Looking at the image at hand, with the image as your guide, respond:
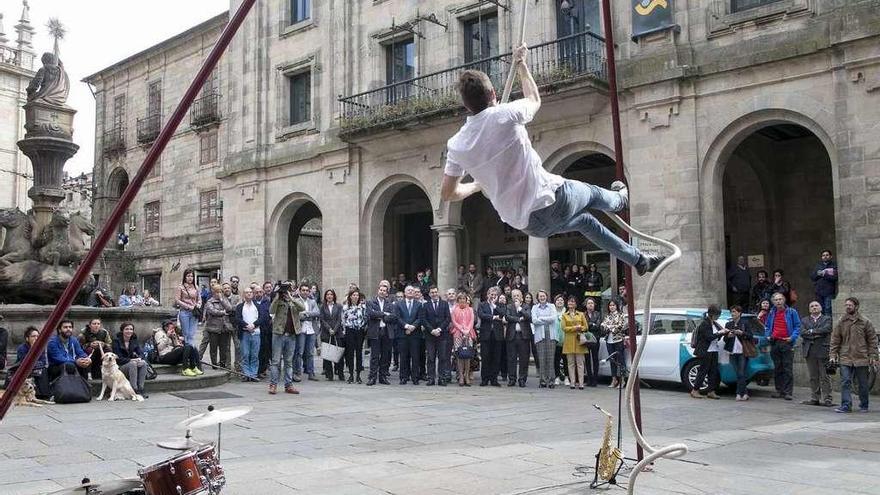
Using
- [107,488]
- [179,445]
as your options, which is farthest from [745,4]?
[107,488]

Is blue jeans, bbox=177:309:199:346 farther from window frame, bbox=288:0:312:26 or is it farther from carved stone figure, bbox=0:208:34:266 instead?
window frame, bbox=288:0:312:26

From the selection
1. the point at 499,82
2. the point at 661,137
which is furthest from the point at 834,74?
the point at 499,82

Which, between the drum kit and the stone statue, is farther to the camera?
the stone statue

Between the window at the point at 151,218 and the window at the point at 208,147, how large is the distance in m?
4.17

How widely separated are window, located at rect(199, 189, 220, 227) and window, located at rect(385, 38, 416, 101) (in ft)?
41.9

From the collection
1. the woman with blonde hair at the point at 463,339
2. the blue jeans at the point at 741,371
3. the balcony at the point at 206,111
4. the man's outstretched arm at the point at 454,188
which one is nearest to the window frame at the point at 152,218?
the balcony at the point at 206,111

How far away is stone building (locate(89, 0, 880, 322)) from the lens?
54.2ft

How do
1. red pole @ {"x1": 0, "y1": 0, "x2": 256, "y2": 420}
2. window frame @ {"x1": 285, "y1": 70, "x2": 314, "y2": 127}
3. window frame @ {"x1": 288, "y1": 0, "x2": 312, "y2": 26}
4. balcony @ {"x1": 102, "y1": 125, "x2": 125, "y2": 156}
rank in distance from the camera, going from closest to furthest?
red pole @ {"x1": 0, "y1": 0, "x2": 256, "y2": 420}, window frame @ {"x1": 285, "y1": 70, "x2": 314, "y2": 127}, window frame @ {"x1": 288, "y1": 0, "x2": 312, "y2": 26}, balcony @ {"x1": 102, "y1": 125, "x2": 125, "y2": 156}

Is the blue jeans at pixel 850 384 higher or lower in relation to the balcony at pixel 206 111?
lower

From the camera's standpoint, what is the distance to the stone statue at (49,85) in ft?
46.0

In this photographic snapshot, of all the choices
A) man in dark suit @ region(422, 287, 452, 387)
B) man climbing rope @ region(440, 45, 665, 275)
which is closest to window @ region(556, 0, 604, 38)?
man in dark suit @ region(422, 287, 452, 387)

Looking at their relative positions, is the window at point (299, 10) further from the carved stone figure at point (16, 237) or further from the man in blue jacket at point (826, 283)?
the man in blue jacket at point (826, 283)

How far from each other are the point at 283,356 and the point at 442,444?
6354mm

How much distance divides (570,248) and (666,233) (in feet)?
23.5
